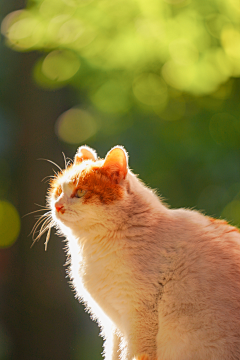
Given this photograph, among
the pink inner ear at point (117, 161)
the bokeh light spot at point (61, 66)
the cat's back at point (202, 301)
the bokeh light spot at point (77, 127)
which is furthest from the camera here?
the bokeh light spot at point (77, 127)

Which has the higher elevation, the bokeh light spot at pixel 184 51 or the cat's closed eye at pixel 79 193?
the bokeh light spot at pixel 184 51

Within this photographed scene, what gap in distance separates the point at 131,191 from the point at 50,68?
4.42 feet

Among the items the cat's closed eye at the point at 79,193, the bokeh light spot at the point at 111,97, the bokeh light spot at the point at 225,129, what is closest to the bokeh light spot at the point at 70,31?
the bokeh light spot at the point at 111,97

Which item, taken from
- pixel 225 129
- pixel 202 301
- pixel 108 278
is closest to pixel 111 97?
pixel 225 129

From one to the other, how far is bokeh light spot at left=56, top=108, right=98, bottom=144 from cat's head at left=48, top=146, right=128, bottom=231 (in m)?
1.21

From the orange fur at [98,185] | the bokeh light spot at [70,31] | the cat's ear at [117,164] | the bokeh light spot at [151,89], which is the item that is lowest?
the orange fur at [98,185]

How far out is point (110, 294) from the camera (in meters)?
0.89

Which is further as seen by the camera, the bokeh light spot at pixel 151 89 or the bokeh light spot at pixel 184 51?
the bokeh light spot at pixel 151 89

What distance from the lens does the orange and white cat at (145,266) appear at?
81cm

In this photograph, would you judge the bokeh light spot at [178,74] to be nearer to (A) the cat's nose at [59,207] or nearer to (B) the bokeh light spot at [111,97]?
(B) the bokeh light spot at [111,97]

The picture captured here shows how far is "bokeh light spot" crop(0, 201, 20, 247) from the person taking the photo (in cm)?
226

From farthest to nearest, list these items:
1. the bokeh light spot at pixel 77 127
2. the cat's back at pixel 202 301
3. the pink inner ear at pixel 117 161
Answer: the bokeh light spot at pixel 77 127, the pink inner ear at pixel 117 161, the cat's back at pixel 202 301

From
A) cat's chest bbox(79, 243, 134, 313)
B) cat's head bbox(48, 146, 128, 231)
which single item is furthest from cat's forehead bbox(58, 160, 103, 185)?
cat's chest bbox(79, 243, 134, 313)

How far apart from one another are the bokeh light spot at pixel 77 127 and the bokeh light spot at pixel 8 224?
Answer: 60 centimetres
